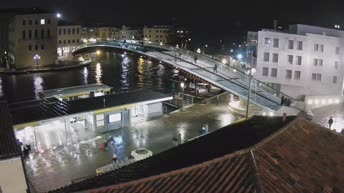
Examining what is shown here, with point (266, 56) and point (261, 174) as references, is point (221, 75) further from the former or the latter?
point (261, 174)

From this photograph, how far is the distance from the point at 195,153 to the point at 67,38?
66170 mm

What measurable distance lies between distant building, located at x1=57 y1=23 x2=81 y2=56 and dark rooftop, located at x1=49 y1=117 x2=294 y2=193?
63884mm

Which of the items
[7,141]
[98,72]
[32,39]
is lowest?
[98,72]

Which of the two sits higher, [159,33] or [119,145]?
[159,33]

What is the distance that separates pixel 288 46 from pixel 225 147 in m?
24.2

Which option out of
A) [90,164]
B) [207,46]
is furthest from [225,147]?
[207,46]

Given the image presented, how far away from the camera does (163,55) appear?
3772 cm

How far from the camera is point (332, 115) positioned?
2400 centimetres

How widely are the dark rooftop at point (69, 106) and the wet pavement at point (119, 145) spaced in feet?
5.68

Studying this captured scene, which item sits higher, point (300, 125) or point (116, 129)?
point (300, 125)

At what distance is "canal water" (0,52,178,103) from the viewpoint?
4625 centimetres

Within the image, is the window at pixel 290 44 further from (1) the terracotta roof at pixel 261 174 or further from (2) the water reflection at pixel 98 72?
(2) the water reflection at pixel 98 72

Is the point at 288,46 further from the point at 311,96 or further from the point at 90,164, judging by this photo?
the point at 90,164

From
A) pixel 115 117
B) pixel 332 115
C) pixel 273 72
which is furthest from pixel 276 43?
pixel 115 117
